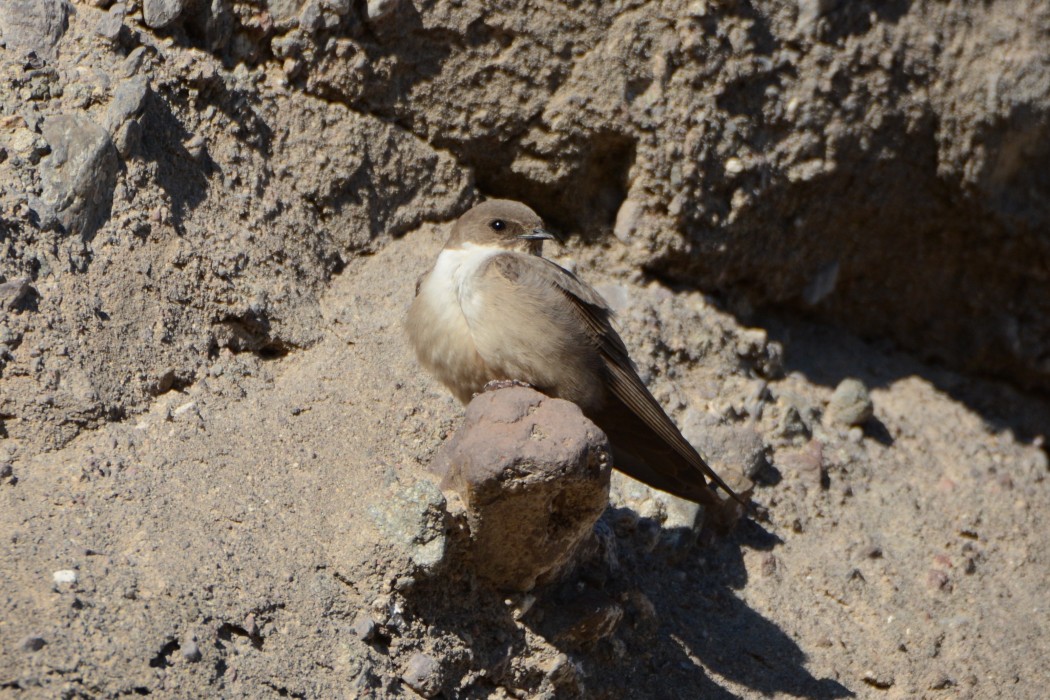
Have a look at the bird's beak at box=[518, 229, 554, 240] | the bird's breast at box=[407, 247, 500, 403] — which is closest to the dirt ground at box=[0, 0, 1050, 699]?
the bird's breast at box=[407, 247, 500, 403]

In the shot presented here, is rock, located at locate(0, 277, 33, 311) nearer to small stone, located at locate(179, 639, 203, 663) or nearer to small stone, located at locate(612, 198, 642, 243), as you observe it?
small stone, located at locate(179, 639, 203, 663)

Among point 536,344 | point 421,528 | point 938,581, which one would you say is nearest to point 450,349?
point 536,344

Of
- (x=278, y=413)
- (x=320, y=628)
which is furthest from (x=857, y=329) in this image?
(x=320, y=628)

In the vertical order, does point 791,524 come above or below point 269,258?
below

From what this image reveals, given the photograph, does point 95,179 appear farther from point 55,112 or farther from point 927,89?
point 927,89

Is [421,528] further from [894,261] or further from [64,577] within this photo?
[894,261]
